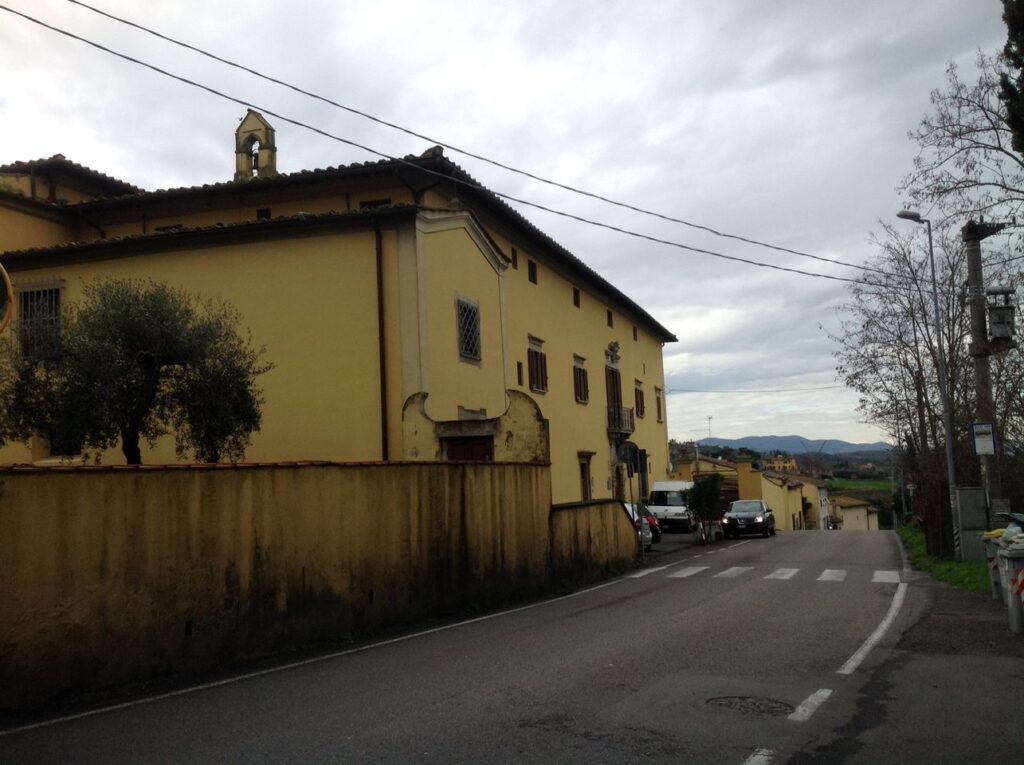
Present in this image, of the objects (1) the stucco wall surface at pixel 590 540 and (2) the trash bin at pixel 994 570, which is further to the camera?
(1) the stucco wall surface at pixel 590 540

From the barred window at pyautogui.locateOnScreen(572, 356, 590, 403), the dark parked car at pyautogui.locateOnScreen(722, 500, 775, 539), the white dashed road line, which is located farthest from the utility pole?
the dark parked car at pyautogui.locateOnScreen(722, 500, 775, 539)

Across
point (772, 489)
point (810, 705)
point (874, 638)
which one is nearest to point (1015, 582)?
point (874, 638)

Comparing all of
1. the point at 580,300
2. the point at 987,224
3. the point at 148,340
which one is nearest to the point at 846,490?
the point at 580,300

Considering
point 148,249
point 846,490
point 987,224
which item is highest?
point 148,249

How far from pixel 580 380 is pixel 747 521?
9.56 m

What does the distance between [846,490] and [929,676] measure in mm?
103358

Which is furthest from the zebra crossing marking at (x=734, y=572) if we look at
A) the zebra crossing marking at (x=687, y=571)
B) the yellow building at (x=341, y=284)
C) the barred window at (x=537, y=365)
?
the barred window at (x=537, y=365)

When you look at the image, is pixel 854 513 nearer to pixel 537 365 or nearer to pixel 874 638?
pixel 537 365

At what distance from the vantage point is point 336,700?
24.1 feet

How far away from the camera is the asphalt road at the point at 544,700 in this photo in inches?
229

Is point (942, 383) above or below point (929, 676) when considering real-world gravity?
above

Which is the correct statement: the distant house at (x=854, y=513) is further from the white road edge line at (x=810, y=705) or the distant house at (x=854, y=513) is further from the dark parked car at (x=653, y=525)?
the white road edge line at (x=810, y=705)

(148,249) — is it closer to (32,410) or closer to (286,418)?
(286,418)

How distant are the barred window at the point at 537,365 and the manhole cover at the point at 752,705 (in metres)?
20.9
